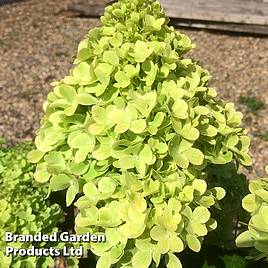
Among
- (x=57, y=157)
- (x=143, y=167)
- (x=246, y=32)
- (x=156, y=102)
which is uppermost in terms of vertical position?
(x=156, y=102)

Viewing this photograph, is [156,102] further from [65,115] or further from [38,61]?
[38,61]

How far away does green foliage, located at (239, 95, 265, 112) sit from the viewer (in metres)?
5.14

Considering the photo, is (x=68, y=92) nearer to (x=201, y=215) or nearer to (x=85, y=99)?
(x=85, y=99)

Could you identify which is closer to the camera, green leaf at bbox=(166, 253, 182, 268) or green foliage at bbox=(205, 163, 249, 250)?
green leaf at bbox=(166, 253, 182, 268)

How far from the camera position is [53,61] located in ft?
19.4

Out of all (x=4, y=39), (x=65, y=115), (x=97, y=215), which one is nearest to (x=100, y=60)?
(x=65, y=115)

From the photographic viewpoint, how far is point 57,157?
6.25ft

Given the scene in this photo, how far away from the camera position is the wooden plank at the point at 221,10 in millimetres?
6738

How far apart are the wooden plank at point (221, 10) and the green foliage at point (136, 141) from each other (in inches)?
195

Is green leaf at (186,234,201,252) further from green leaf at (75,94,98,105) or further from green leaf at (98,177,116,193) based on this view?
green leaf at (75,94,98,105)

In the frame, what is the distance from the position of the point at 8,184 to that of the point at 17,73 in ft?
12.6

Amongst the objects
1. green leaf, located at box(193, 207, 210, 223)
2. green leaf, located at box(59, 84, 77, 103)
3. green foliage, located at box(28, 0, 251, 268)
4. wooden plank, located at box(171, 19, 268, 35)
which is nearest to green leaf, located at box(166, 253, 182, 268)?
green foliage, located at box(28, 0, 251, 268)

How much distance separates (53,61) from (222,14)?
2215 mm

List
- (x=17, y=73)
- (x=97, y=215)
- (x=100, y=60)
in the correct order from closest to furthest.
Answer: (x=97, y=215), (x=100, y=60), (x=17, y=73)
